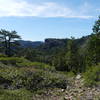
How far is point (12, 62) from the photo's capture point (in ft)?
97.5

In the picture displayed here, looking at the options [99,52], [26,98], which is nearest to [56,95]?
[26,98]

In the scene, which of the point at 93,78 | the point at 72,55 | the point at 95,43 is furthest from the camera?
the point at 72,55

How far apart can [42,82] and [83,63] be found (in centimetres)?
3620

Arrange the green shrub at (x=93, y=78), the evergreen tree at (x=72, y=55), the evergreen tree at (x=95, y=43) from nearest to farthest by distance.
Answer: the green shrub at (x=93, y=78), the evergreen tree at (x=95, y=43), the evergreen tree at (x=72, y=55)

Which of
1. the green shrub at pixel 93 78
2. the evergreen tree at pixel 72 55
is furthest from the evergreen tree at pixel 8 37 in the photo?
the green shrub at pixel 93 78

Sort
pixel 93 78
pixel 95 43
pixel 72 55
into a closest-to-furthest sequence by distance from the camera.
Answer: pixel 93 78, pixel 95 43, pixel 72 55

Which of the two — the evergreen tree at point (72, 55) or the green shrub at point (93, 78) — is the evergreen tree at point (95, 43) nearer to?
the evergreen tree at point (72, 55)

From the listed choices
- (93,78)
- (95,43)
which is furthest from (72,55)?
(93,78)

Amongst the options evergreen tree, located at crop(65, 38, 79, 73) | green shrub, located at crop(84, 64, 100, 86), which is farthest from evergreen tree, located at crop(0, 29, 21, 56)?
green shrub, located at crop(84, 64, 100, 86)

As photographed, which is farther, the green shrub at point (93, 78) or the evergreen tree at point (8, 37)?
the evergreen tree at point (8, 37)

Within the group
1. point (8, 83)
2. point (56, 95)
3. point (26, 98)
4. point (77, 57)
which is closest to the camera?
point (26, 98)

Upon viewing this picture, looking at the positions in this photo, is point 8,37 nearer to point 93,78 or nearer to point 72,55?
point 72,55

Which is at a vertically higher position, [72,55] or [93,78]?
[93,78]

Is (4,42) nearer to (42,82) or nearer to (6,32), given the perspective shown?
(6,32)
